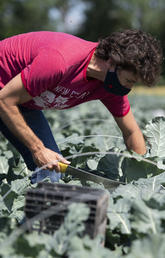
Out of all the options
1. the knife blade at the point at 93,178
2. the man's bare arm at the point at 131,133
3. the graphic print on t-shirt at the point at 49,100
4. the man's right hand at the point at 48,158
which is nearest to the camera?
the man's right hand at the point at 48,158

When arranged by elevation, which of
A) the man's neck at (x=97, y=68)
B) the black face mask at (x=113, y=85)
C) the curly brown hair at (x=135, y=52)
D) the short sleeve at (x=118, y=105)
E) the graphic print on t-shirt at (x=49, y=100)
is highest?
the curly brown hair at (x=135, y=52)

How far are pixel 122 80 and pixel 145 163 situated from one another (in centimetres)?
65

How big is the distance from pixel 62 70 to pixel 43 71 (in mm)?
128

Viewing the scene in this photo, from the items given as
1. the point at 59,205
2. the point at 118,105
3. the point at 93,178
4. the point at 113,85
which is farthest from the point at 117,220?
the point at 118,105

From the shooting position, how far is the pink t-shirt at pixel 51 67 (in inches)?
103

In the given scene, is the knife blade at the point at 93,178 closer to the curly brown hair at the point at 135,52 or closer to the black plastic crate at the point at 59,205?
the black plastic crate at the point at 59,205

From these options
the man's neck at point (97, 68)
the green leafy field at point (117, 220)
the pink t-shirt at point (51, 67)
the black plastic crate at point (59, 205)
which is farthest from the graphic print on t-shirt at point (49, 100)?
the black plastic crate at point (59, 205)

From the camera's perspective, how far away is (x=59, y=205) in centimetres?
214

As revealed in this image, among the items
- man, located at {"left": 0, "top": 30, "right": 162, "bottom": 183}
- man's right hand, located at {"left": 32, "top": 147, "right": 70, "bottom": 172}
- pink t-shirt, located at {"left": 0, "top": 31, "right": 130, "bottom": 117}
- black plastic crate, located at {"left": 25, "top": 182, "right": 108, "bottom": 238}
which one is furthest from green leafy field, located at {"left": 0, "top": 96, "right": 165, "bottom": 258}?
pink t-shirt, located at {"left": 0, "top": 31, "right": 130, "bottom": 117}

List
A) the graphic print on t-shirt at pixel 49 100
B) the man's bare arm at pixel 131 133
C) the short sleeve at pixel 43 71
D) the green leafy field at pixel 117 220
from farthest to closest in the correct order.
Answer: the man's bare arm at pixel 131 133 < the graphic print on t-shirt at pixel 49 100 < the short sleeve at pixel 43 71 < the green leafy field at pixel 117 220

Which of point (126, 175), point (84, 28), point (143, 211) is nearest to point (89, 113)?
point (126, 175)

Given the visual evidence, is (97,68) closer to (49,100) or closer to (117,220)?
(49,100)

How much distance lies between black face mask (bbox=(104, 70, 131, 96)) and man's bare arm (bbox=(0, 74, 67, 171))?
1.73 ft

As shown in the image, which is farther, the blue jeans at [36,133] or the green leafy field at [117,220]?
the blue jeans at [36,133]
